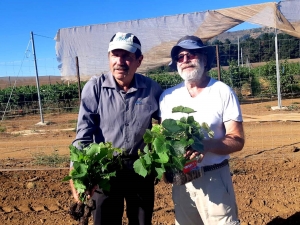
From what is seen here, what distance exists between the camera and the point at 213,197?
2.42 m

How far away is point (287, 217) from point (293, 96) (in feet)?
44.8

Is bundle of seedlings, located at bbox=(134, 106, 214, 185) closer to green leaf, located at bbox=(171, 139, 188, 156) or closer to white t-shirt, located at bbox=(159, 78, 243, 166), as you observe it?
green leaf, located at bbox=(171, 139, 188, 156)

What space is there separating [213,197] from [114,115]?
875 mm

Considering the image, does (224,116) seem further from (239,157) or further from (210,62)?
(239,157)

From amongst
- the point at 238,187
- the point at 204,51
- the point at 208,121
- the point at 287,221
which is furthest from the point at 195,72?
the point at 238,187

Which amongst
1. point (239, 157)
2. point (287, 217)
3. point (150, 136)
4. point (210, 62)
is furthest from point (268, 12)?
point (150, 136)

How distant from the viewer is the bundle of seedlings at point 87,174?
2.13 metres

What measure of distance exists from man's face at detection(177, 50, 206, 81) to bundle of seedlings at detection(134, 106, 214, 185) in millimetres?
309

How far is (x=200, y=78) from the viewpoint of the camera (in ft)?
8.02

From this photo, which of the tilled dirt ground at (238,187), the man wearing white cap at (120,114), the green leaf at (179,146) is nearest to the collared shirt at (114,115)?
the man wearing white cap at (120,114)

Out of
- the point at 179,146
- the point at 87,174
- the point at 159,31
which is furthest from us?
the point at 159,31

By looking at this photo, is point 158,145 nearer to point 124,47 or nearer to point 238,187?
point 124,47

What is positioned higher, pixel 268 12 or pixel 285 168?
pixel 268 12

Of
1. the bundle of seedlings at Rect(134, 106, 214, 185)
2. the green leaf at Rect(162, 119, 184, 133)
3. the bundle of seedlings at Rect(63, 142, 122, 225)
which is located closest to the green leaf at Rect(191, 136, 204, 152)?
the bundle of seedlings at Rect(134, 106, 214, 185)
